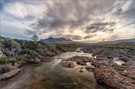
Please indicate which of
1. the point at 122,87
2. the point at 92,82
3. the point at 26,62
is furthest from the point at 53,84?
the point at 26,62

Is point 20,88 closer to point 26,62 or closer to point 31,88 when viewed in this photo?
point 31,88

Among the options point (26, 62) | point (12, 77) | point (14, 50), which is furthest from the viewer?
point (14, 50)

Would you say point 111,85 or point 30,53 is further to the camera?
point 30,53

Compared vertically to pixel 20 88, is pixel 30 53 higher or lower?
higher

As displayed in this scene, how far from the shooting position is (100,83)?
4266 cm

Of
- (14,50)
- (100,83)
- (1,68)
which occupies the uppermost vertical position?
(14,50)

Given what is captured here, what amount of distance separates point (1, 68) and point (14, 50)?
34.8m

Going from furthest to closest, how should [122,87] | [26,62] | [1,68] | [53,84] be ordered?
[26,62] < [1,68] < [53,84] < [122,87]

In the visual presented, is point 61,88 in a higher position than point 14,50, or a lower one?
lower

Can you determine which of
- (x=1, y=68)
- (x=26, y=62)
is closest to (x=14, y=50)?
(x=26, y=62)

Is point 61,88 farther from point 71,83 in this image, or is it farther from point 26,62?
point 26,62

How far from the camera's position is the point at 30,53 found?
8581cm

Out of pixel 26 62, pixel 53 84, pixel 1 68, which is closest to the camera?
pixel 53 84

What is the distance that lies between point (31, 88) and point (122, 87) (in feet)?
79.3
